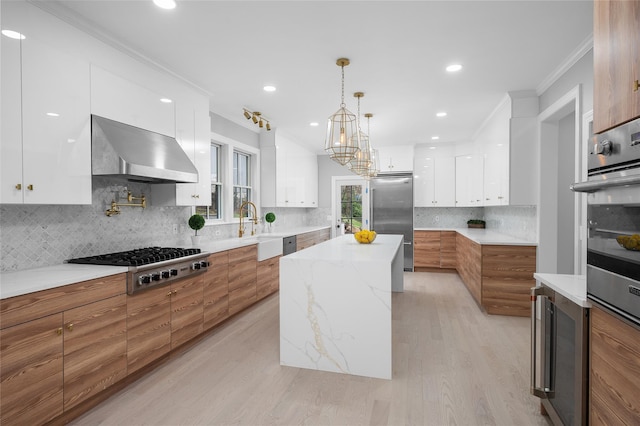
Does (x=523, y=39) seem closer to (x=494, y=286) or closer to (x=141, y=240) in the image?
(x=494, y=286)

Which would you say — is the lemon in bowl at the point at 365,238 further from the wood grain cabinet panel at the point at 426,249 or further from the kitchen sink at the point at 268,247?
the wood grain cabinet panel at the point at 426,249

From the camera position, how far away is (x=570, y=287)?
1.76 metres

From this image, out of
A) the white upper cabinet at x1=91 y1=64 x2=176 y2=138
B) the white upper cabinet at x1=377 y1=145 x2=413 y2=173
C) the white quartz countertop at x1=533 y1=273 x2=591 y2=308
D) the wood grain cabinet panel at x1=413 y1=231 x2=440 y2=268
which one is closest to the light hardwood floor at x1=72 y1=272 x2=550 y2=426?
the white quartz countertop at x1=533 y1=273 x2=591 y2=308

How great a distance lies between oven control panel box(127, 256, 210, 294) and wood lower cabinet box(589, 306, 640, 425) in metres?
2.64

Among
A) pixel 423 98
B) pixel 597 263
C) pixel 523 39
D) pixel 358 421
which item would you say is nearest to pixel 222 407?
pixel 358 421

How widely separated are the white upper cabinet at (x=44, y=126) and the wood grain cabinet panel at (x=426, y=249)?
5.61 meters

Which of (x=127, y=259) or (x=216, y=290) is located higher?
(x=127, y=259)

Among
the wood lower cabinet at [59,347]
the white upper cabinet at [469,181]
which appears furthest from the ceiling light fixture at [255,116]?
the white upper cabinet at [469,181]

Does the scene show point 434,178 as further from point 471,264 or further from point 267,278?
point 267,278

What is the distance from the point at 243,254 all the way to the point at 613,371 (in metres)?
3.38

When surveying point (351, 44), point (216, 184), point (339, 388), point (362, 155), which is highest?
point (351, 44)

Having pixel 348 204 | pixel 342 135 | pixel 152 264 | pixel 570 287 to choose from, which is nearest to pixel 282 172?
pixel 348 204

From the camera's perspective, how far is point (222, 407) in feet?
7.20

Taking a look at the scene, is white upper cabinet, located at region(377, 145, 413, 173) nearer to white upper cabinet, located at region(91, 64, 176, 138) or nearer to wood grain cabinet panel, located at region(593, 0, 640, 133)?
white upper cabinet, located at region(91, 64, 176, 138)
